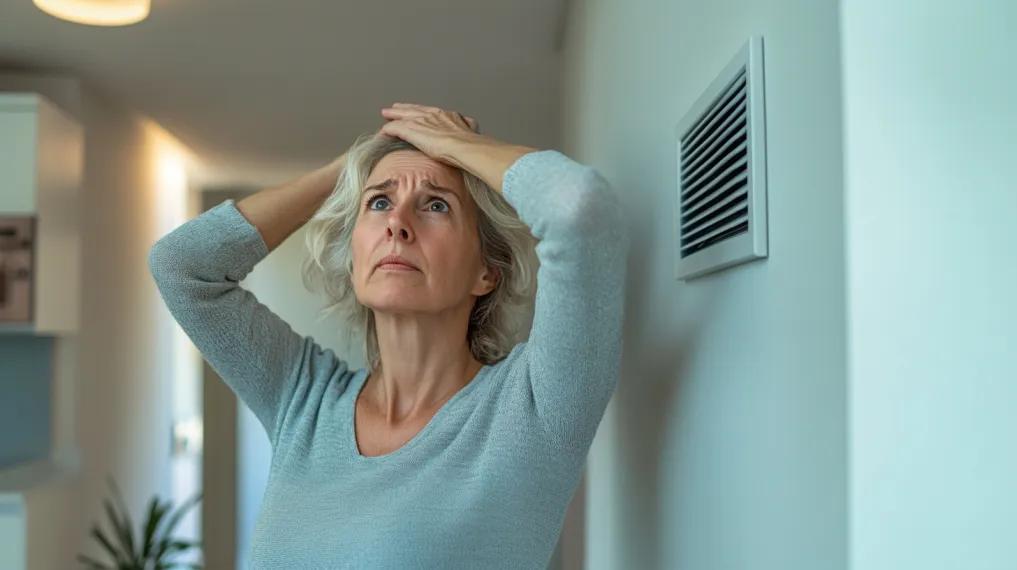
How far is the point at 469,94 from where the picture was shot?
4465 mm

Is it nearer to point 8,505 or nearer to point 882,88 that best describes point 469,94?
point 8,505

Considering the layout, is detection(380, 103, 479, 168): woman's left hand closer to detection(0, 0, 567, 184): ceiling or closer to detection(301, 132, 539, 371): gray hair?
detection(301, 132, 539, 371): gray hair

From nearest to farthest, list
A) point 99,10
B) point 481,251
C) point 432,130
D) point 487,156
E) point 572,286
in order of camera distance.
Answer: point 572,286, point 487,156, point 432,130, point 481,251, point 99,10

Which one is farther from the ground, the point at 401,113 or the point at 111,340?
the point at 401,113

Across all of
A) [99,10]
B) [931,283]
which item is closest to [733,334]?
[931,283]

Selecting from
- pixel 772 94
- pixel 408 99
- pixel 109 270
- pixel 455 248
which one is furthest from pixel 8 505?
pixel 772 94

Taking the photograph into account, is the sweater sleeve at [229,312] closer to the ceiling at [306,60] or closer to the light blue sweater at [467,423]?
the light blue sweater at [467,423]

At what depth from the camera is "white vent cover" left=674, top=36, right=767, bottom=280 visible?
776mm

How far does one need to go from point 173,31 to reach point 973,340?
3.44 metres

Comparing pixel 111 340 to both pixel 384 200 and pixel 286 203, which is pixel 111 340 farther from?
pixel 384 200

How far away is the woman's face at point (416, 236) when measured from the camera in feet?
4.46

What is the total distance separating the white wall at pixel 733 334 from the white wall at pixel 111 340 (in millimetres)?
2883

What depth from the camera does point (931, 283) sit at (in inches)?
22.4

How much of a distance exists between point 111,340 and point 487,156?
4.09m
